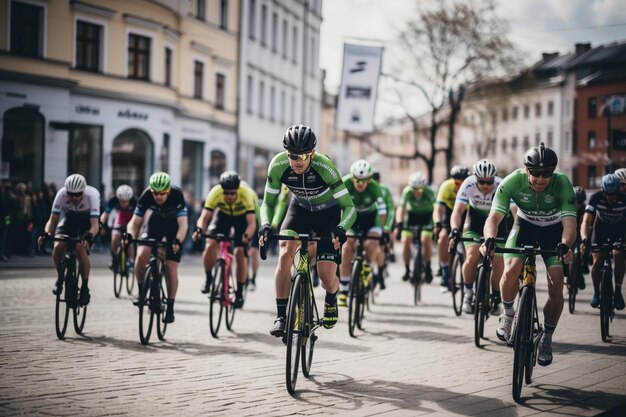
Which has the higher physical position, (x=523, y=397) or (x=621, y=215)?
(x=621, y=215)

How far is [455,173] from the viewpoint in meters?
13.9

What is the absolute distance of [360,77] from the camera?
23.4 meters

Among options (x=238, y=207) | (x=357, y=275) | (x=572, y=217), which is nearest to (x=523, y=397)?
(x=572, y=217)

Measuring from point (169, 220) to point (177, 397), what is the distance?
4.45 m

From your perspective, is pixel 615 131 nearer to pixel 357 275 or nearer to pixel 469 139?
pixel 357 275

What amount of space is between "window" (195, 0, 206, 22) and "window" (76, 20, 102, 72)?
7324 mm

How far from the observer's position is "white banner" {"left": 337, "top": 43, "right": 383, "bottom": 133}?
23328 mm

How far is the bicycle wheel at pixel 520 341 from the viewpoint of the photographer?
6.96 metres

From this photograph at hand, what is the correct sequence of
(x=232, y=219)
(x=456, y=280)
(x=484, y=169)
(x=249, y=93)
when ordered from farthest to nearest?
(x=249, y=93) < (x=456, y=280) < (x=232, y=219) < (x=484, y=169)

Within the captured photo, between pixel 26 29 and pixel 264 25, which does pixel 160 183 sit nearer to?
pixel 26 29

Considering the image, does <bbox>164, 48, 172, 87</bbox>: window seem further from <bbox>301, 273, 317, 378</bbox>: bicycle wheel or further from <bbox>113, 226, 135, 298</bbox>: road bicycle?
<bbox>301, 273, 317, 378</bbox>: bicycle wheel

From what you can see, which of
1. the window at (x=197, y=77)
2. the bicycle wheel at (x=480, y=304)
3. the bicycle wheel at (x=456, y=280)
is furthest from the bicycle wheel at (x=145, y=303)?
the window at (x=197, y=77)

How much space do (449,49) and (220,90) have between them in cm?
1261

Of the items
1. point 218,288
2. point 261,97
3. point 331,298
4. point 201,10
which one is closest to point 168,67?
point 201,10
